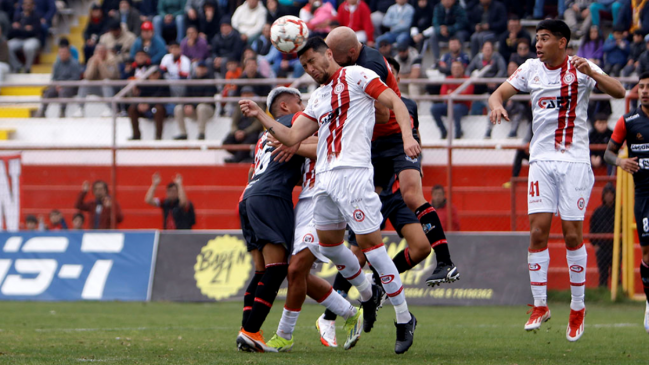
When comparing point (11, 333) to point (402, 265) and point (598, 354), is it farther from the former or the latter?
point (598, 354)

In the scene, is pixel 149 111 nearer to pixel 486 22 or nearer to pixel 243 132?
pixel 243 132

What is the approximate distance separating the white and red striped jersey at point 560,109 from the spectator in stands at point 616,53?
29.7 ft

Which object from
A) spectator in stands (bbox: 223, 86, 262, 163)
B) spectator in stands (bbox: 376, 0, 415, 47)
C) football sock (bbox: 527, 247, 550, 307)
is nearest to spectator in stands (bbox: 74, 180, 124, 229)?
spectator in stands (bbox: 223, 86, 262, 163)

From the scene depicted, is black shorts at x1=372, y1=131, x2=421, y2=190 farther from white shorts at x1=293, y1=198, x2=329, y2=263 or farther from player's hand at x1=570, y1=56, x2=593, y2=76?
player's hand at x1=570, y1=56, x2=593, y2=76

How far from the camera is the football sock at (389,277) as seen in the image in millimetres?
6984

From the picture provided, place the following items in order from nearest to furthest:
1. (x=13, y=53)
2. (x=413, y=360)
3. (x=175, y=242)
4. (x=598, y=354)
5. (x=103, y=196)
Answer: (x=413, y=360) → (x=598, y=354) → (x=175, y=242) → (x=103, y=196) → (x=13, y=53)

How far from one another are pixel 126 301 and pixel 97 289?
557 mm

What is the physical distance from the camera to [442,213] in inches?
560

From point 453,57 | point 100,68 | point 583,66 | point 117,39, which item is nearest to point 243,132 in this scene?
point 453,57

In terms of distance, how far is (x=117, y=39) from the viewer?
2117 centimetres

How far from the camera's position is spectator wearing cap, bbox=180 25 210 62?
19.4 meters

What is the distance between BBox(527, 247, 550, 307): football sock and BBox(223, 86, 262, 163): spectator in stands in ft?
28.1

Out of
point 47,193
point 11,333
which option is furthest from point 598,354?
point 47,193

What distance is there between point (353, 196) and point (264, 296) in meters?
1.28
